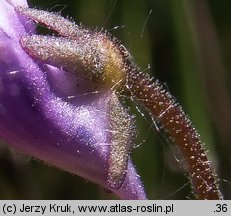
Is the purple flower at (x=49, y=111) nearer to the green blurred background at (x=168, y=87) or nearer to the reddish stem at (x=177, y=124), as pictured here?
the reddish stem at (x=177, y=124)

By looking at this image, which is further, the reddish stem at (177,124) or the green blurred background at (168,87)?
the green blurred background at (168,87)

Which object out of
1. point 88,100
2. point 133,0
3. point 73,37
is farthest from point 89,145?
point 133,0

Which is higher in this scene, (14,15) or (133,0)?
(133,0)

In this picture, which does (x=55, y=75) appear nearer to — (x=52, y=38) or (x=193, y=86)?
(x=52, y=38)

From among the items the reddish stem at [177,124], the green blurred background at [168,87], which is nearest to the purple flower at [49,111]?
the reddish stem at [177,124]

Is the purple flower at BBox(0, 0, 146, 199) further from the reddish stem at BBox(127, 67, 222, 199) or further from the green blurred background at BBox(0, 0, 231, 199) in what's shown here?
the green blurred background at BBox(0, 0, 231, 199)
